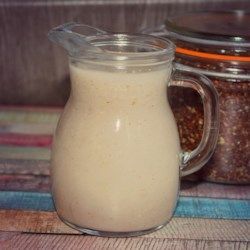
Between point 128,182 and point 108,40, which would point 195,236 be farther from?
point 108,40

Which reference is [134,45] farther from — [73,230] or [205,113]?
[73,230]

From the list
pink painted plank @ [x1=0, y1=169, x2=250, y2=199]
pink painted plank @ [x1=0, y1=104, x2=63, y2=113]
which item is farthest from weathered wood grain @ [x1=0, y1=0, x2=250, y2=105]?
pink painted plank @ [x1=0, y1=169, x2=250, y2=199]

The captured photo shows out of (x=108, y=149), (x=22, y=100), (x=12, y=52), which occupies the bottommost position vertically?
(x=22, y=100)

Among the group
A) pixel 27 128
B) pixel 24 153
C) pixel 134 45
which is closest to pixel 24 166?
pixel 24 153

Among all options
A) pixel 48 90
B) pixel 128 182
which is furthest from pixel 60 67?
pixel 128 182

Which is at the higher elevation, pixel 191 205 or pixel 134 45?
pixel 134 45

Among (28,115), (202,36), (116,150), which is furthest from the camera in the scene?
(28,115)
